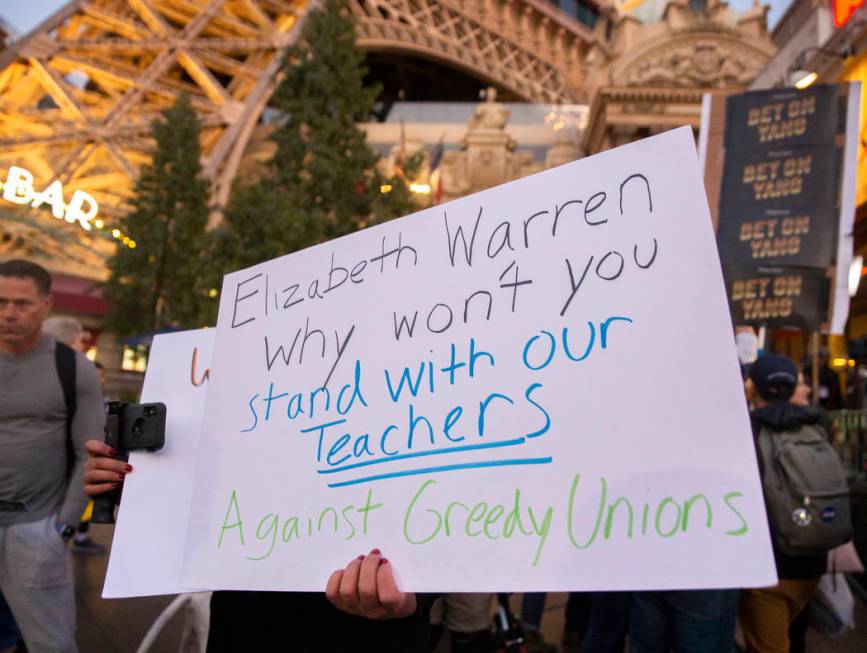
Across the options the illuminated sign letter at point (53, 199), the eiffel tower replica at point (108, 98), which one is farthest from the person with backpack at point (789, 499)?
the illuminated sign letter at point (53, 199)

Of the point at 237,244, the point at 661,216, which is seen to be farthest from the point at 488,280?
the point at 237,244

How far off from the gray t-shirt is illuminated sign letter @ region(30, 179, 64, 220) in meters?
24.1

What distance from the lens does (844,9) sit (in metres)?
9.49

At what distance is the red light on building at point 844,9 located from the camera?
363 inches

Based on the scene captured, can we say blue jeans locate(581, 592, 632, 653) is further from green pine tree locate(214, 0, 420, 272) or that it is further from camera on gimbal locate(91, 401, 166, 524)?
green pine tree locate(214, 0, 420, 272)

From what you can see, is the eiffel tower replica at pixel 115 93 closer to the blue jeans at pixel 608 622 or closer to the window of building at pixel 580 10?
the blue jeans at pixel 608 622

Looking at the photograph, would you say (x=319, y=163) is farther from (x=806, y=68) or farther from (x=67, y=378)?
(x=67, y=378)

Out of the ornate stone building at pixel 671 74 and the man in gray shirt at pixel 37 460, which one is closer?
the man in gray shirt at pixel 37 460

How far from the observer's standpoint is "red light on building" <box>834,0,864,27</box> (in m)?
9.23

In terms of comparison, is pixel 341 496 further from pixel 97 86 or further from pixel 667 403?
pixel 97 86

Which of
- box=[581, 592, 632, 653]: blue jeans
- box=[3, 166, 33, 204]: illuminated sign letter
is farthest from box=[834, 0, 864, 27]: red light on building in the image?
box=[3, 166, 33, 204]: illuminated sign letter

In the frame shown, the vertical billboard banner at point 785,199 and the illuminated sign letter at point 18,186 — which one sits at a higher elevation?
the illuminated sign letter at point 18,186

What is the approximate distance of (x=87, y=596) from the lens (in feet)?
15.1

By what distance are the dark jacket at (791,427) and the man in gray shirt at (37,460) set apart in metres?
2.68
